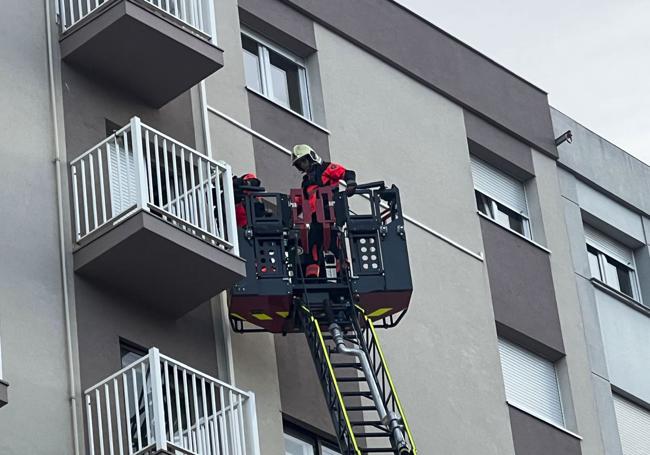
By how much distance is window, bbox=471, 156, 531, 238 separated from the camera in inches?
1270

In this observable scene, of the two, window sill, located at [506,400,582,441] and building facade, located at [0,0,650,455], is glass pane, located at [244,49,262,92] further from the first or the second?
window sill, located at [506,400,582,441]

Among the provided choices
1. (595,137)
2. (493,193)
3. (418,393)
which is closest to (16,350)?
(418,393)

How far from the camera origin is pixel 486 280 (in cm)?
3048

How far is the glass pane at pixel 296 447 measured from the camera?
83.7ft

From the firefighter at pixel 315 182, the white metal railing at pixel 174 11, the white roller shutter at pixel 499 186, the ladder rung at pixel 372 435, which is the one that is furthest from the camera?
the white roller shutter at pixel 499 186

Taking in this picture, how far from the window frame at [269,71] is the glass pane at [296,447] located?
18.1ft

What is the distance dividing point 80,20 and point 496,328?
8127 millimetres

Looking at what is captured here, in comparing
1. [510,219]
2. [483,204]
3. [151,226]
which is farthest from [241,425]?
[510,219]

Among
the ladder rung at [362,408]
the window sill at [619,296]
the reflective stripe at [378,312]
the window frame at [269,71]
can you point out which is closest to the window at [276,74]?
the window frame at [269,71]

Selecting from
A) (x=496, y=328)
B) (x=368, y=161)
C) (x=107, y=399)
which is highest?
Answer: (x=368, y=161)

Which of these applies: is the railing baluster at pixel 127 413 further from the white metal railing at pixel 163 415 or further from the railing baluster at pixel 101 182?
the railing baluster at pixel 101 182

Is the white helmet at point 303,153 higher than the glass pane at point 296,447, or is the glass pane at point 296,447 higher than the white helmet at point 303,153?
the white helmet at point 303,153

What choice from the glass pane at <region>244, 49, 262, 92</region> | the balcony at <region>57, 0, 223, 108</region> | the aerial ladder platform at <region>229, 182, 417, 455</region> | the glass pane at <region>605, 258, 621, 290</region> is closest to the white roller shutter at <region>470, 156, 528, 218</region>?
the glass pane at <region>605, 258, 621, 290</region>

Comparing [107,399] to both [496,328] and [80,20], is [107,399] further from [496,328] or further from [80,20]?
[496,328]
